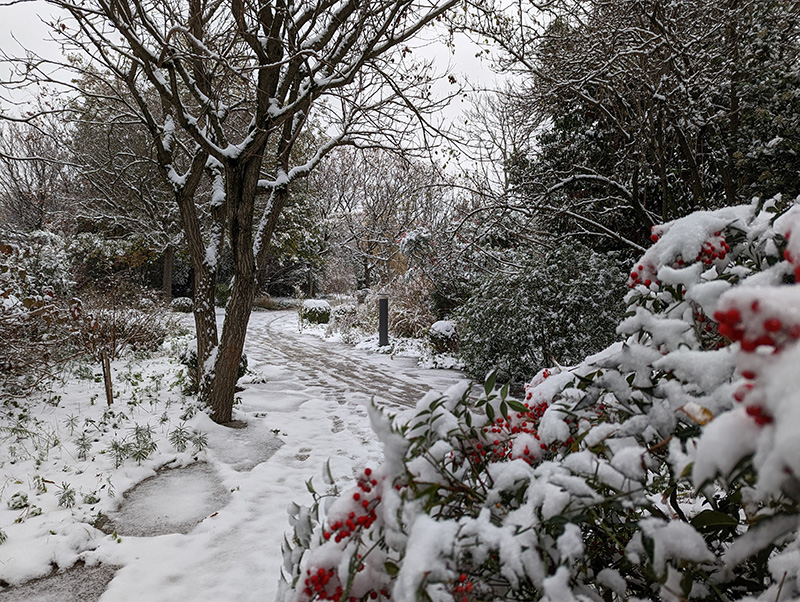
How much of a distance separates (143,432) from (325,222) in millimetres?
17060

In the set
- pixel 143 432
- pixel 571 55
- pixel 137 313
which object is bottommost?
pixel 143 432

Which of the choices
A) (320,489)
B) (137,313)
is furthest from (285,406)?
(137,313)

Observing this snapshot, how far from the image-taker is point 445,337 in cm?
836

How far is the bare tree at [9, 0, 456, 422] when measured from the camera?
12.5 feet

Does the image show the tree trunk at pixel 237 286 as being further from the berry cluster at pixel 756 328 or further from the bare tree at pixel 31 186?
the bare tree at pixel 31 186

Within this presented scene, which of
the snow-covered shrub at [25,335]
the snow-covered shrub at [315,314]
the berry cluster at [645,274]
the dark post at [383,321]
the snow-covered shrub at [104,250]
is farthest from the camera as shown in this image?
the snow-covered shrub at [315,314]

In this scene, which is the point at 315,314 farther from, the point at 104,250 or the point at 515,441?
the point at 515,441

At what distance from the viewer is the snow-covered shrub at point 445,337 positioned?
8312 millimetres

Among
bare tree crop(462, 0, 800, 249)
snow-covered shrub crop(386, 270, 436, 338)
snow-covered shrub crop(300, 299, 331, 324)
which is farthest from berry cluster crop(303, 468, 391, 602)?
snow-covered shrub crop(300, 299, 331, 324)

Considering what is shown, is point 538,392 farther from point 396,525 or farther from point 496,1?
point 496,1

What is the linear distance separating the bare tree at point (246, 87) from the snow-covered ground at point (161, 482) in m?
0.77

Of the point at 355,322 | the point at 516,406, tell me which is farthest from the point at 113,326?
the point at 355,322

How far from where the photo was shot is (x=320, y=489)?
3227mm

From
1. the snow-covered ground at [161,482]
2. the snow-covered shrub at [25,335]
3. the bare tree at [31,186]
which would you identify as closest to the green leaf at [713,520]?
the snow-covered ground at [161,482]
